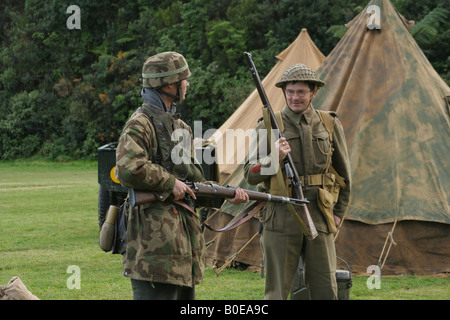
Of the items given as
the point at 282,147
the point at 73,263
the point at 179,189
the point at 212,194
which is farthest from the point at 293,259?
the point at 73,263

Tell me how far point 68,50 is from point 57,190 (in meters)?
20.0

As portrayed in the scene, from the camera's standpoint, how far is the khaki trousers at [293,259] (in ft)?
15.1

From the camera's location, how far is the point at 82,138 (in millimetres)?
33906

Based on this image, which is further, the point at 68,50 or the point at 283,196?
the point at 68,50

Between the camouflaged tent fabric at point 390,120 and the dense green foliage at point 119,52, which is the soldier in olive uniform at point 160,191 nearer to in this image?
the camouflaged tent fabric at point 390,120

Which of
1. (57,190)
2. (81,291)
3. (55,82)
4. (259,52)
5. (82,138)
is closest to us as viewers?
(81,291)

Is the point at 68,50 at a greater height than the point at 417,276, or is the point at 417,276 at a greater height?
the point at 68,50

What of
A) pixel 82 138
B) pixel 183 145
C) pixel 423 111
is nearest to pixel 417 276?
pixel 423 111

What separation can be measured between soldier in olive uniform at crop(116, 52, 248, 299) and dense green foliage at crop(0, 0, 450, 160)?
2234cm

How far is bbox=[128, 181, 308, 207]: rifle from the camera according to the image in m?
3.76

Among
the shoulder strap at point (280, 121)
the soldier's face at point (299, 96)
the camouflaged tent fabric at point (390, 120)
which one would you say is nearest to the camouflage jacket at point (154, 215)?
the shoulder strap at point (280, 121)

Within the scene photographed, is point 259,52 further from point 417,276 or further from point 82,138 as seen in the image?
point 417,276

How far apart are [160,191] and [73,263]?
5.31 metres
